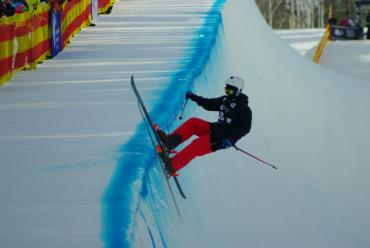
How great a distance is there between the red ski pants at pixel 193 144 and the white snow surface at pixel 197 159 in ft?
1.35

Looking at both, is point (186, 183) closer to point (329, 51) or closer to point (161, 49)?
point (161, 49)

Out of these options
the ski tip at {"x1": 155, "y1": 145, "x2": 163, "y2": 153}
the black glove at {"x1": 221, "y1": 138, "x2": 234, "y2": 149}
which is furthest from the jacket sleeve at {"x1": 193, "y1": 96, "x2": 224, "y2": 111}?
the ski tip at {"x1": 155, "y1": 145, "x2": 163, "y2": 153}

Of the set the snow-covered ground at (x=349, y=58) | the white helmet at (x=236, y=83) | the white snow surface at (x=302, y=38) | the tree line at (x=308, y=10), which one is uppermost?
the white helmet at (x=236, y=83)

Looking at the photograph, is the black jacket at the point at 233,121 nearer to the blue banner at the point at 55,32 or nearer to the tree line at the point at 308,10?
the blue banner at the point at 55,32

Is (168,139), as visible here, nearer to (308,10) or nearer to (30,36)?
(30,36)

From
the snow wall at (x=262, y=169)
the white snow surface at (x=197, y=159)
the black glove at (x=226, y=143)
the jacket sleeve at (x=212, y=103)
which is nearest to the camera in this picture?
the white snow surface at (x=197, y=159)

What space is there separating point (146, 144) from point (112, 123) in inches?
48.9

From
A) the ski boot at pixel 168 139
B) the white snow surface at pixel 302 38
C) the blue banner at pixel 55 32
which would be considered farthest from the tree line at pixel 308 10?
the ski boot at pixel 168 139

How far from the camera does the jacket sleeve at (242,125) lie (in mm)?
7832

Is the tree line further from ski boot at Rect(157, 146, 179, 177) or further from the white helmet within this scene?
ski boot at Rect(157, 146, 179, 177)

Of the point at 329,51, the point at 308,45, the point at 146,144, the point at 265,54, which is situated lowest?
the point at 308,45

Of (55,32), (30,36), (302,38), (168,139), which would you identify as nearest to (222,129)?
(168,139)

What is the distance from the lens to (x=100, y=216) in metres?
5.46

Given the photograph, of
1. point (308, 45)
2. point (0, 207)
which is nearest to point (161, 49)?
point (0, 207)
